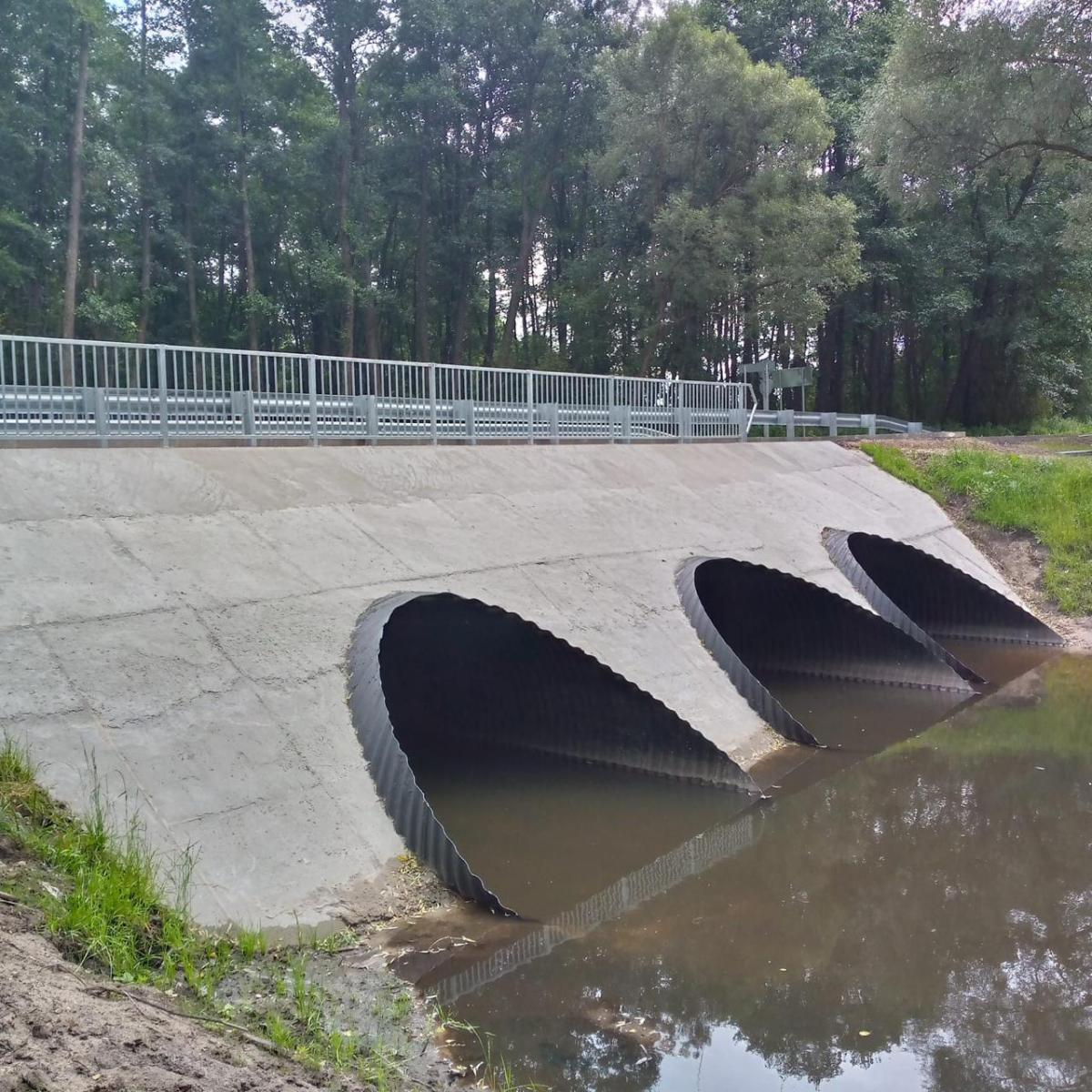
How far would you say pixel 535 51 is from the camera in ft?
116

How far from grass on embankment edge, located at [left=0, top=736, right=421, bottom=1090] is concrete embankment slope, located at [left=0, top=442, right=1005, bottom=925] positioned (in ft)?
0.69

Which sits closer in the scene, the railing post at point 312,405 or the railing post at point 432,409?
the railing post at point 312,405

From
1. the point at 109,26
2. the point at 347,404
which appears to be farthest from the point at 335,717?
the point at 109,26

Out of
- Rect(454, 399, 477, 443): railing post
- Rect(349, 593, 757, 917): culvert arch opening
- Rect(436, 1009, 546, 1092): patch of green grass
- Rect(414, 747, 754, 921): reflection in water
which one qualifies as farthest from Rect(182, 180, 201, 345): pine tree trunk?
Rect(436, 1009, 546, 1092): patch of green grass

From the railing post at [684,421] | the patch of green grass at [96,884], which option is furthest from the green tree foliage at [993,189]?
the patch of green grass at [96,884]

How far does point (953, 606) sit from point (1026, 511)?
3.54 meters

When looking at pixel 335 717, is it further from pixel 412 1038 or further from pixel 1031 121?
pixel 1031 121

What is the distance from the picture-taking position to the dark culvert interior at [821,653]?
36.4ft

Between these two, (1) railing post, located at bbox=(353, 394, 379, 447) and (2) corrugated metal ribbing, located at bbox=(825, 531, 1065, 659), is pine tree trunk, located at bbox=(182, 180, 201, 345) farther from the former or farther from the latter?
(2) corrugated metal ribbing, located at bbox=(825, 531, 1065, 659)

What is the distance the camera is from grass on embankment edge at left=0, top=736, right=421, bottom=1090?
4.13m

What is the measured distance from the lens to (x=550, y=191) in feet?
132

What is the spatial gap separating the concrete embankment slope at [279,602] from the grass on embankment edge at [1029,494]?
557 cm

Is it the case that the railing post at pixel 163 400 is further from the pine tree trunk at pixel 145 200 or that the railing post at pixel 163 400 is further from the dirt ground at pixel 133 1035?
the pine tree trunk at pixel 145 200

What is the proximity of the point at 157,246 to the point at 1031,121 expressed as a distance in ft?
102
